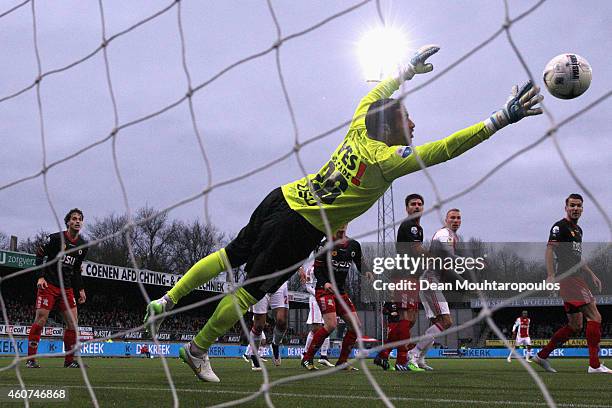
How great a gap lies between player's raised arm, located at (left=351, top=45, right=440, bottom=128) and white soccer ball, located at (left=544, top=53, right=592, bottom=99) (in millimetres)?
668

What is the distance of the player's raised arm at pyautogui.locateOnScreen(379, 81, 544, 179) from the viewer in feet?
9.81

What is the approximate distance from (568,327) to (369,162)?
4909 millimetres

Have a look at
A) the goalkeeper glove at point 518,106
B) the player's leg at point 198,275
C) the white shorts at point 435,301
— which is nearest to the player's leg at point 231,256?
the player's leg at point 198,275

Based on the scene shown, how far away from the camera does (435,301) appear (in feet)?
27.0

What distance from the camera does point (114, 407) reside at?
333 cm

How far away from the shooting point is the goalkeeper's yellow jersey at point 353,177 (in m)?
3.55

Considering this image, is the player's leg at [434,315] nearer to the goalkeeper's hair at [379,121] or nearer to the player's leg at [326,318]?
the player's leg at [326,318]

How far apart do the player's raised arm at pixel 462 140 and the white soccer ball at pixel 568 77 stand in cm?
58

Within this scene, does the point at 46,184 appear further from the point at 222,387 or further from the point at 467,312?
the point at 467,312

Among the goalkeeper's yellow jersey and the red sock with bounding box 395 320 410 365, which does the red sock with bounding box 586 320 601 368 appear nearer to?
the red sock with bounding box 395 320 410 365

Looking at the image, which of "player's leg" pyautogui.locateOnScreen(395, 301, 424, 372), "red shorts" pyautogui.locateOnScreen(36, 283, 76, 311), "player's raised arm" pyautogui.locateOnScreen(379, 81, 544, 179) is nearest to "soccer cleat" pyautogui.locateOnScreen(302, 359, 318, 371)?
"player's leg" pyautogui.locateOnScreen(395, 301, 424, 372)

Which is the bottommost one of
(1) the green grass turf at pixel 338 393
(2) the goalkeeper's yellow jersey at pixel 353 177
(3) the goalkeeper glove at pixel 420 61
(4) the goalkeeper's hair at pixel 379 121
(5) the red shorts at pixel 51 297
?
(1) the green grass turf at pixel 338 393

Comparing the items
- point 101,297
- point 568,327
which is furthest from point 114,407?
point 101,297

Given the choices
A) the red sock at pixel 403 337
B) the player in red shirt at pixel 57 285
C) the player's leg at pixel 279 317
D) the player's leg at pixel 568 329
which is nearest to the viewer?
the player's leg at pixel 568 329
